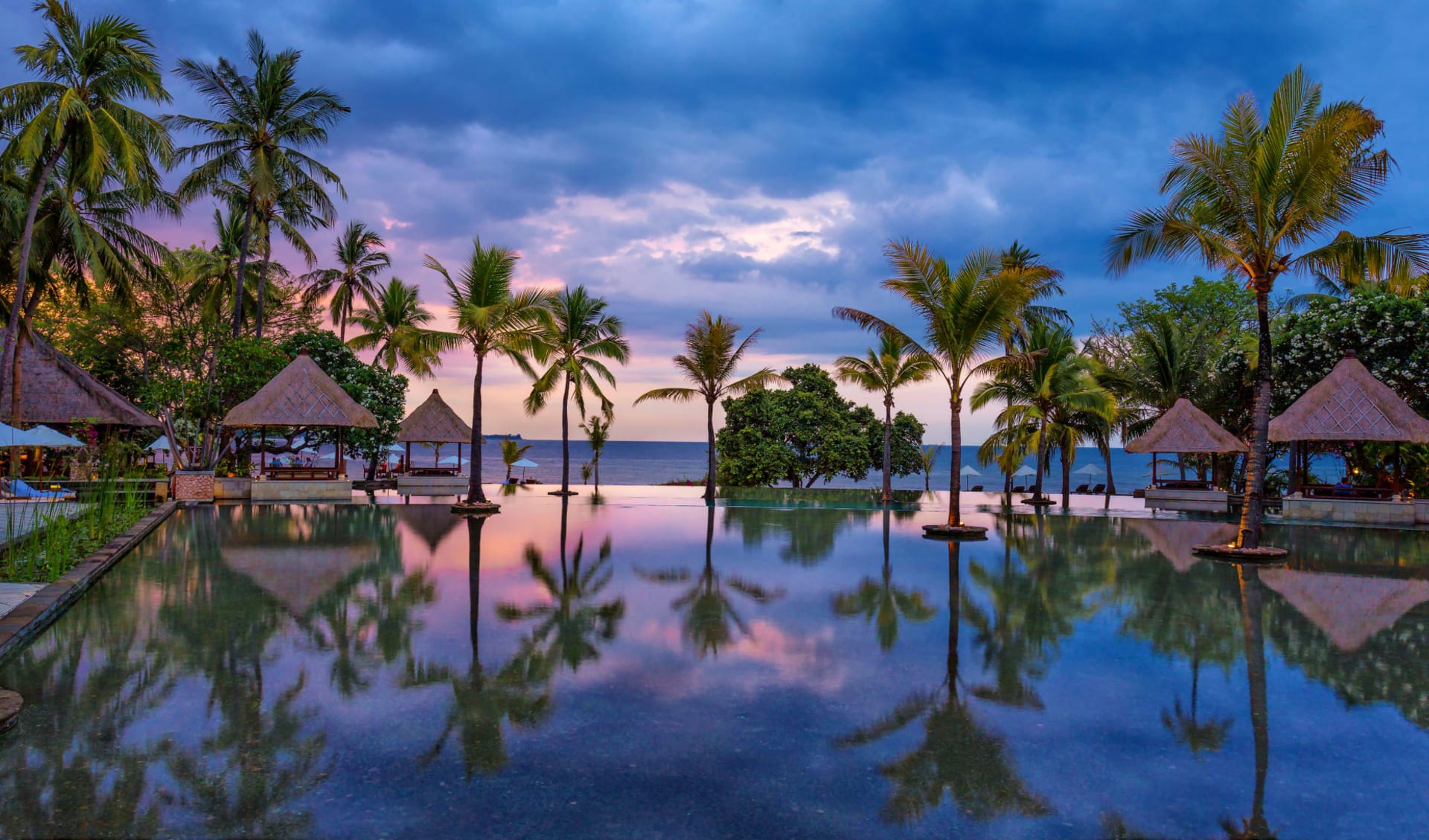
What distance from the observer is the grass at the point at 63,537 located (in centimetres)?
777

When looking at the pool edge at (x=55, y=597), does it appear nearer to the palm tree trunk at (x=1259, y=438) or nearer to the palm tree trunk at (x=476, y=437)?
the palm tree trunk at (x=476, y=437)

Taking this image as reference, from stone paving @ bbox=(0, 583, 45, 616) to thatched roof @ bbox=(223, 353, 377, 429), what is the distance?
13.4 m

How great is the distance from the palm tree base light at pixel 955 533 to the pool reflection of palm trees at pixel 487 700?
934 centimetres

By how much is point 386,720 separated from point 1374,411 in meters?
21.1

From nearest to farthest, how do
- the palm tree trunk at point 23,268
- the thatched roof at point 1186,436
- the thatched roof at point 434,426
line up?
1. the palm tree trunk at point 23,268
2. the thatched roof at point 1186,436
3. the thatched roof at point 434,426

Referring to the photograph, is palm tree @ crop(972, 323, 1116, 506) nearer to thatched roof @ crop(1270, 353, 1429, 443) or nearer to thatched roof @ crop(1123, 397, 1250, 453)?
thatched roof @ crop(1123, 397, 1250, 453)

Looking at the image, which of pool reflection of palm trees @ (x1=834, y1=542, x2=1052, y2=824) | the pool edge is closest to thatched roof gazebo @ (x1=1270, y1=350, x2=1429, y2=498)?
pool reflection of palm trees @ (x1=834, y1=542, x2=1052, y2=824)

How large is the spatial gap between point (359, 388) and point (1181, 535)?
23.4 m

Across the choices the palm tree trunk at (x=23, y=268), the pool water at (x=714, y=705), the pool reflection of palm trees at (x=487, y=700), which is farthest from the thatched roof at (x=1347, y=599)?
the palm tree trunk at (x=23, y=268)

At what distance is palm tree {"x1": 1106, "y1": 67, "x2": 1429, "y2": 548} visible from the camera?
10.5 metres

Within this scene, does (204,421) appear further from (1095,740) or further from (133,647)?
(1095,740)

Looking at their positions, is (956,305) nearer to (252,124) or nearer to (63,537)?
(63,537)

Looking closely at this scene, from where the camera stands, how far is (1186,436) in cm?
2200

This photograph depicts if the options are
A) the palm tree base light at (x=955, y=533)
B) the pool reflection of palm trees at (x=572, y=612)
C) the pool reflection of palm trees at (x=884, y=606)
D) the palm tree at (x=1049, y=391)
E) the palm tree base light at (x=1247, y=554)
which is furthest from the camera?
the palm tree at (x=1049, y=391)
